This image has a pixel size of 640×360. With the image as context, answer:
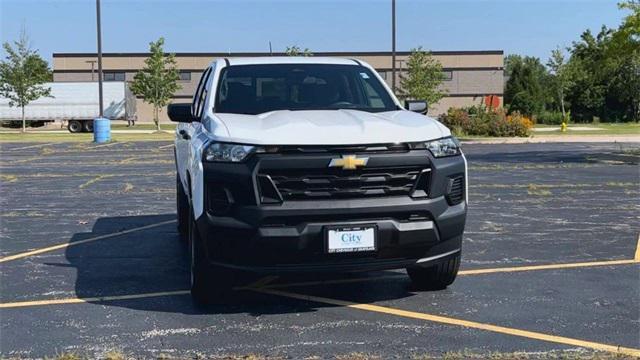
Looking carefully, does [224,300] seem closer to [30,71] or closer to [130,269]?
[130,269]

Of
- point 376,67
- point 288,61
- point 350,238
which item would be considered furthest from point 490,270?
point 376,67

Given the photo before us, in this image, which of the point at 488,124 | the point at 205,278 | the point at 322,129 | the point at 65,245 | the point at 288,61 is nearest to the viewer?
the point at 322,129

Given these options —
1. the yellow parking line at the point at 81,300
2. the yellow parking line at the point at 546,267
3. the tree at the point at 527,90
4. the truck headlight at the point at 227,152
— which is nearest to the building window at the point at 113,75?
the tree at the point at 527,90

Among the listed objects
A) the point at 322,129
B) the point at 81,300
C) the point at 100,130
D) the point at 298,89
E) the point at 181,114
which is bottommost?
the point at 81,300

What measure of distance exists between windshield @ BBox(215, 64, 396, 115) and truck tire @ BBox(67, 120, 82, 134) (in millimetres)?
48361

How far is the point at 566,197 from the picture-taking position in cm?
1171

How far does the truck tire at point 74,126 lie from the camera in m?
51.5

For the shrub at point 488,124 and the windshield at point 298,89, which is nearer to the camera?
the windshield at point 298,89

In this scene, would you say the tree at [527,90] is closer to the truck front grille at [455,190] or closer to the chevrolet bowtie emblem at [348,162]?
the truck front grille at [455,190]

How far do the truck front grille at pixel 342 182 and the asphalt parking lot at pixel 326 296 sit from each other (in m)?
0.95

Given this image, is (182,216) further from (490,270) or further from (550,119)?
(550,119)

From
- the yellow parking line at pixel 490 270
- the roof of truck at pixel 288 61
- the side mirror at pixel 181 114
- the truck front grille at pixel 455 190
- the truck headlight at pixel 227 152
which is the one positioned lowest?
the yellow parking line at pixel 490 270

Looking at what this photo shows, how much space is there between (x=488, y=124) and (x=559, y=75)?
31.0m

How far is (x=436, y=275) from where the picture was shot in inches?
225
